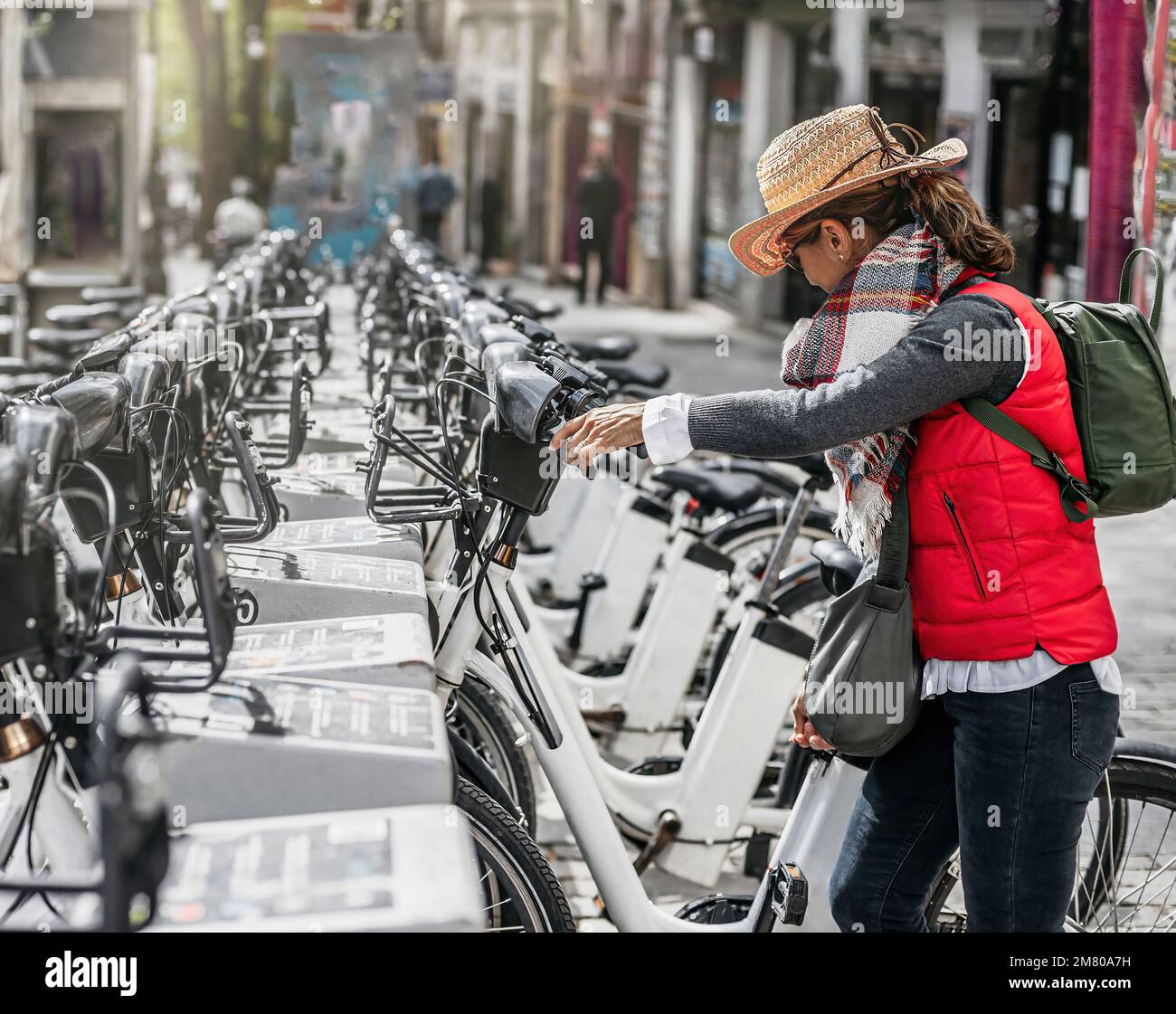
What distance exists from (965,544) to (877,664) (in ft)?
0.80

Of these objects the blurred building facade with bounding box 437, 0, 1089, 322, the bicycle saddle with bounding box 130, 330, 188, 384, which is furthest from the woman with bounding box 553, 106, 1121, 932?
the blurred building facade with bounding box 437, 0, 1089, 322

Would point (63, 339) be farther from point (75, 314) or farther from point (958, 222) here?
point (958, 222)

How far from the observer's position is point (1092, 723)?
2578 millimetres

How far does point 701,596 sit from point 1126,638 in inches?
114

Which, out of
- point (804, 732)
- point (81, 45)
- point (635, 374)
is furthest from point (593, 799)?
point (81, 45)

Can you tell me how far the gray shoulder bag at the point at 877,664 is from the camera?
8.59ft

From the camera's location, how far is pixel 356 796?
2.04 meters

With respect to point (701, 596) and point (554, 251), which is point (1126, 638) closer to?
point (701, 596)

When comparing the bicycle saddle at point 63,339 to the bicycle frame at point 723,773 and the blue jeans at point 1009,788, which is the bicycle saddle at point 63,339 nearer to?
the bicycle frame at point 723,773

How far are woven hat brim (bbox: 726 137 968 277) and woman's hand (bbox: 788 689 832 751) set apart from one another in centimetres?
78

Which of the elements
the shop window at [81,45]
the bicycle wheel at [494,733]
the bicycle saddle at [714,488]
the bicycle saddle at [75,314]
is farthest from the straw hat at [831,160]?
the shop window at [81,45]

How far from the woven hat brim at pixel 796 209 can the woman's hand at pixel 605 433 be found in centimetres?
36

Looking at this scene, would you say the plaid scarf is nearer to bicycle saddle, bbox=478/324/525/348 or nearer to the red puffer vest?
the red puffer vest

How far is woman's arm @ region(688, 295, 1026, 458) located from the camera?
2436mm
